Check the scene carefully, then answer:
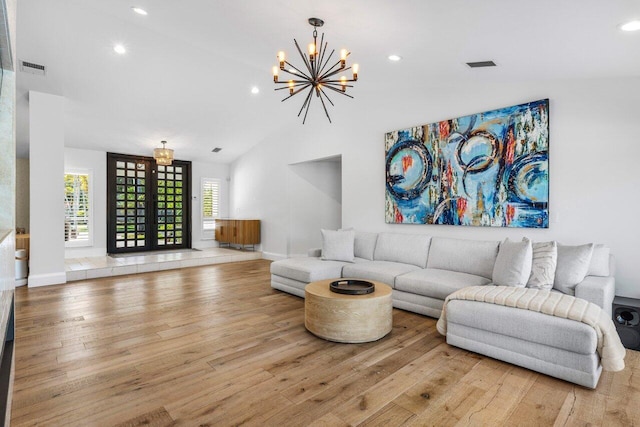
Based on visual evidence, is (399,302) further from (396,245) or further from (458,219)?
(458,219)

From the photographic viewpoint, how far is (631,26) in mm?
2441

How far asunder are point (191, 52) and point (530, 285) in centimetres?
513

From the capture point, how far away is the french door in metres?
7.73

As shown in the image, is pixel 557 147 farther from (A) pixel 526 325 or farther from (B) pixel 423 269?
(A) pixel 526 325

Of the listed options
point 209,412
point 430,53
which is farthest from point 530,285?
point 209,412

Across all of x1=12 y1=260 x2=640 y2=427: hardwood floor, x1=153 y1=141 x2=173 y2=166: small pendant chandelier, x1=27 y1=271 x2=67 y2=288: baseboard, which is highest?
x1=153 y1=141 x2=173 y2=166: small pendant chandelier

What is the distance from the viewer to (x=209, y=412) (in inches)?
78.8

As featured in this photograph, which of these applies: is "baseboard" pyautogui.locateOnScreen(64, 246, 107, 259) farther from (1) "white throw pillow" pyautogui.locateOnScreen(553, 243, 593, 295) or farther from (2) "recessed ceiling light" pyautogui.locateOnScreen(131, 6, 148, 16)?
(1) "white throw pillow" pyautogui.locateOnScreen(553, 243, 593, 295)

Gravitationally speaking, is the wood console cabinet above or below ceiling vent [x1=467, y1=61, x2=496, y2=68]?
below

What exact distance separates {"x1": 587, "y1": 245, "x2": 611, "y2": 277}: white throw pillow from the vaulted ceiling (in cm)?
173

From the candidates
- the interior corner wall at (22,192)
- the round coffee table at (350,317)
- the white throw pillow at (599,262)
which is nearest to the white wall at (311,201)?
the round coffee table at (350,317)

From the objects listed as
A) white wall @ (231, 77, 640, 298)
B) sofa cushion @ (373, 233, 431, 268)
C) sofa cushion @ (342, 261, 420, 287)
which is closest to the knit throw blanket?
sofa cushion @ (342, 261, 420, 287)

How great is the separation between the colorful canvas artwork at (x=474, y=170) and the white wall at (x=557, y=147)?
0.12m

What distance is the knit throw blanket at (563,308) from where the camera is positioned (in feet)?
7.42
